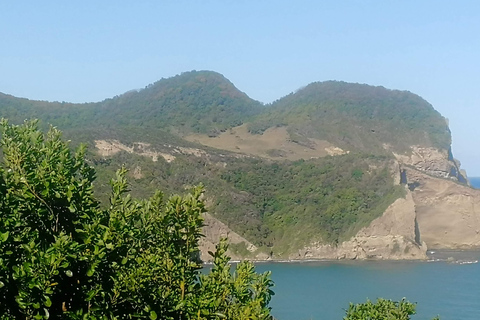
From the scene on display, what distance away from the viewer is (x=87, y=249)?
3752 millimetres

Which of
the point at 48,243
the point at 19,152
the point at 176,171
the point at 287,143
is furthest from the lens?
the point at 287,143

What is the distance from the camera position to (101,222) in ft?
13.1

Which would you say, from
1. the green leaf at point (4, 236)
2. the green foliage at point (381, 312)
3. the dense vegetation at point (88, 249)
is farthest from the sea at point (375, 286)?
the green leaf at point (4, 236)

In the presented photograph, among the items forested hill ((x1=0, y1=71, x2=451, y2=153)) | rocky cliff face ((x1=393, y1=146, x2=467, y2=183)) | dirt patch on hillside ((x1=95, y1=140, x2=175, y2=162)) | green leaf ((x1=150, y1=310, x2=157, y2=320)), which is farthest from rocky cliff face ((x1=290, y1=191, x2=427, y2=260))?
green leaf ((x1=150, y1=310, x2=157, y2=320))

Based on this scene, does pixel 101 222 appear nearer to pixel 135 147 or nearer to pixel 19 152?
pixel 19 152

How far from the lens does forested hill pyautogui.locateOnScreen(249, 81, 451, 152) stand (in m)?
82.9

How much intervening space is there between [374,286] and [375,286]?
2.4 inches

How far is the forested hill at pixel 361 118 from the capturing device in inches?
3263

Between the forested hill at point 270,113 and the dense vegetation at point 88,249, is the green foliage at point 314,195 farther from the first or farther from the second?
the dense vegetation at point 88,249

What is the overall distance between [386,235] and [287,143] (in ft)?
86.1

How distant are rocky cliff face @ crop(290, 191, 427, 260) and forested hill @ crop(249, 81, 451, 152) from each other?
25.9 meters

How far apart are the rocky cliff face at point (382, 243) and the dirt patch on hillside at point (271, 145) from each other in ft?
65.7

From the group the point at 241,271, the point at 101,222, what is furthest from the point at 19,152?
the point at 241,271

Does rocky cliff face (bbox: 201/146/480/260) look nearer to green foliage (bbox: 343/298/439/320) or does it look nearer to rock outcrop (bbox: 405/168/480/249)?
rock outcrop (bbox: 405/168/480/249)
